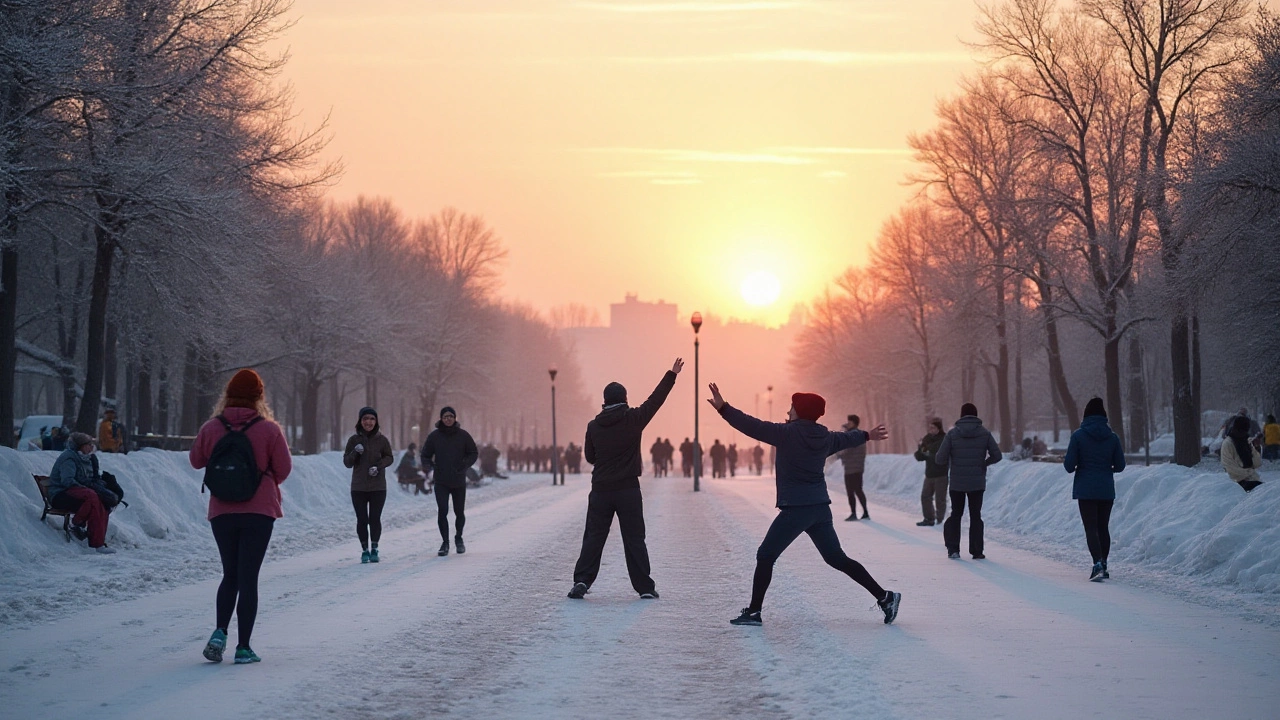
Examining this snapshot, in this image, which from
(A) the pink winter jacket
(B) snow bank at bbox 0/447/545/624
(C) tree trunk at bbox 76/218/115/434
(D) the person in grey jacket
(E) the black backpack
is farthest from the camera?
(C) tree trunk at bbox 76/218/115/434

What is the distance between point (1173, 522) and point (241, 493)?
38.7ft

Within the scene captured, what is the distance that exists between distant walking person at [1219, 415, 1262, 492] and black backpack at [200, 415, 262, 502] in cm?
1258

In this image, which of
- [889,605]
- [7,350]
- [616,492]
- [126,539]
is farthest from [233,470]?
[7,350]

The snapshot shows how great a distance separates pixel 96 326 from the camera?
83.3 feet

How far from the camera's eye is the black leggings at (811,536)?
10.5 metres

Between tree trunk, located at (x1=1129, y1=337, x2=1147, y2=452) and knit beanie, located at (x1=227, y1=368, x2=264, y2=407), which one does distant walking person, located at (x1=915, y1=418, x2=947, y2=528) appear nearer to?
knit beanie, located at (x1=227, y1=368, x2=264, y2=407)

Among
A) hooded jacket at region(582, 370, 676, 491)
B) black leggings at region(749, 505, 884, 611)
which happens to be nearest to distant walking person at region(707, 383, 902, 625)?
black leggings at region(749, 505, 884, 611)

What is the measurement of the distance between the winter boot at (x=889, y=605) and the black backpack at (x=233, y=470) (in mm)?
4862

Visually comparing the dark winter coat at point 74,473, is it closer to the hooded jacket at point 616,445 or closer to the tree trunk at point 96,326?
the hooded jacket at point 616,445

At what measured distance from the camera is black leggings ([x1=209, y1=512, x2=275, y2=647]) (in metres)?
8.55

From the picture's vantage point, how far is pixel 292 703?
725 centimetres

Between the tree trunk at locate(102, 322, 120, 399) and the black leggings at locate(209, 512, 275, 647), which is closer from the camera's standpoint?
the black leggings at locate(209, 512, 275, 647)

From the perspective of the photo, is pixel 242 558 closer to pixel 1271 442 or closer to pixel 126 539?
pixel 126 539

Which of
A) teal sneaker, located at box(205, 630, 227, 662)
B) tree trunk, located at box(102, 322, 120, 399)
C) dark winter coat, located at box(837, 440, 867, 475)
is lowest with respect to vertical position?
teal sneaker, located at box(205, 630, 227, 662)
